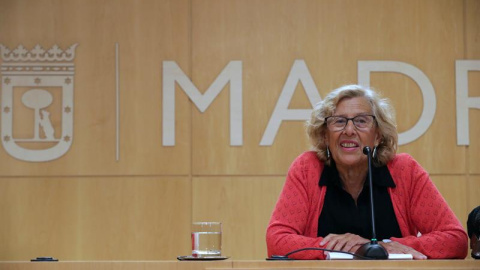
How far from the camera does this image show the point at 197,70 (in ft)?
17.0

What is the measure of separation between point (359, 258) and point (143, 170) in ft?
9.04

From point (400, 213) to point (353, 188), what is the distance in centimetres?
25

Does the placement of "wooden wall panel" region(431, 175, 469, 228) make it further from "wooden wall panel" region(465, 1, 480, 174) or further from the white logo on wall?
the white logo on wall

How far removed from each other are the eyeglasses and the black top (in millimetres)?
210

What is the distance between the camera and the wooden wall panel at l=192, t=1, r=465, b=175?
515 centimetres

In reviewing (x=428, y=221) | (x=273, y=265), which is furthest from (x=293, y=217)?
(x=273, y=265)

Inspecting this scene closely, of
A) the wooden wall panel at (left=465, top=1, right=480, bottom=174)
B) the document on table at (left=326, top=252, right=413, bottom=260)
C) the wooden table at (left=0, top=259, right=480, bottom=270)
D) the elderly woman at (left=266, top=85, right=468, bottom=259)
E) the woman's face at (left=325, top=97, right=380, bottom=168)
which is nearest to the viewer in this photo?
the wooden table at (left=0, top=259, right=480, bottom=270)

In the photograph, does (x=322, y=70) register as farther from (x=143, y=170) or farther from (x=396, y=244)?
(x=396, y=244)

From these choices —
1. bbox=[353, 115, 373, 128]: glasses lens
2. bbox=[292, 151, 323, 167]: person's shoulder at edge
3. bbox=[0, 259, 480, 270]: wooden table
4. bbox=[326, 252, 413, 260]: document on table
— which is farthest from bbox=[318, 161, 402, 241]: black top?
bbox=[0, 259, 480, 270]: wooden table

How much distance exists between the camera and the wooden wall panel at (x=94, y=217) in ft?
16.9

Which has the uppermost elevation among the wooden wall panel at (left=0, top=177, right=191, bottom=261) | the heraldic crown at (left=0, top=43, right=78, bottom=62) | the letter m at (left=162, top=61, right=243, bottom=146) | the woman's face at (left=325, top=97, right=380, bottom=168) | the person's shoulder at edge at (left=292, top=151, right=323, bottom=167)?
the heraldic crown at (left=0, top=43, right=78, bottom=62)

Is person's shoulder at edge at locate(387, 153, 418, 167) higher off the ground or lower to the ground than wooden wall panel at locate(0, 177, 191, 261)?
higher

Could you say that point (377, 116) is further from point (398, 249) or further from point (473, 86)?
point (473, 86)

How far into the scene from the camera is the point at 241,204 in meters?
5.16
